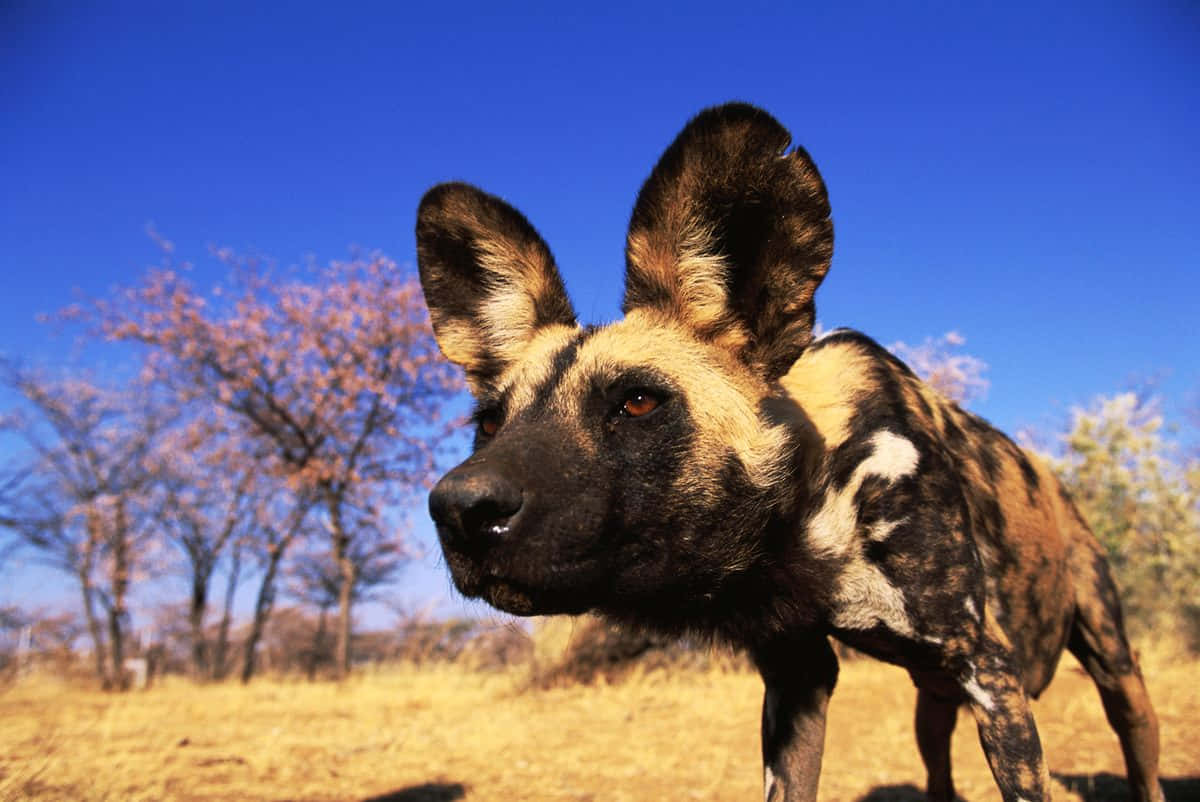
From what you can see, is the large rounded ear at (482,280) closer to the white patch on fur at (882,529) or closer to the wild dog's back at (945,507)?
the wild dog's back at (945,507)

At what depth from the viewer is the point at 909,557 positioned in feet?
7.37

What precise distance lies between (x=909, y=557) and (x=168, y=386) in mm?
22180

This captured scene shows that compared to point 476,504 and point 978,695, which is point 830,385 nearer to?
point 978,695

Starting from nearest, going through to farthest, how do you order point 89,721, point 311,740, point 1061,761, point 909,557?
point 909,557 → point 1061,761 → point 311,740 → point 89,721

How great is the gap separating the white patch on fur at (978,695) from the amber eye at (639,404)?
1.25 metres

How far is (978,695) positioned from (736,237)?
5.03 ft

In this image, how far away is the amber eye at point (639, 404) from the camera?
6.82 feet

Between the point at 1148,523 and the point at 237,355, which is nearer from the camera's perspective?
the point at 1148,523

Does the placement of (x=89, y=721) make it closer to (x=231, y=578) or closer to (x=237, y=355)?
(x=237, y=355)

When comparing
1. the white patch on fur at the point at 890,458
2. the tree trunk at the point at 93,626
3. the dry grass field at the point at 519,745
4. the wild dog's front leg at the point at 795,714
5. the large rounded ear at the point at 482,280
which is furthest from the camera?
the tree trunk at the point at 93,626

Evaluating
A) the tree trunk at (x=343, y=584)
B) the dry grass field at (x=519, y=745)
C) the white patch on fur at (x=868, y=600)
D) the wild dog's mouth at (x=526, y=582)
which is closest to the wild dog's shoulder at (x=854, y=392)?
the white patch on fur at (x=868, y=600)

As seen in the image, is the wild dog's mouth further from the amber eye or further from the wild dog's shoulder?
the wild dog's shoulder

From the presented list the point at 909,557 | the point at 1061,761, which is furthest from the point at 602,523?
the point at 1061,761

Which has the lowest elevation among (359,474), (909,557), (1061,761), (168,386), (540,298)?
(1061,761)
